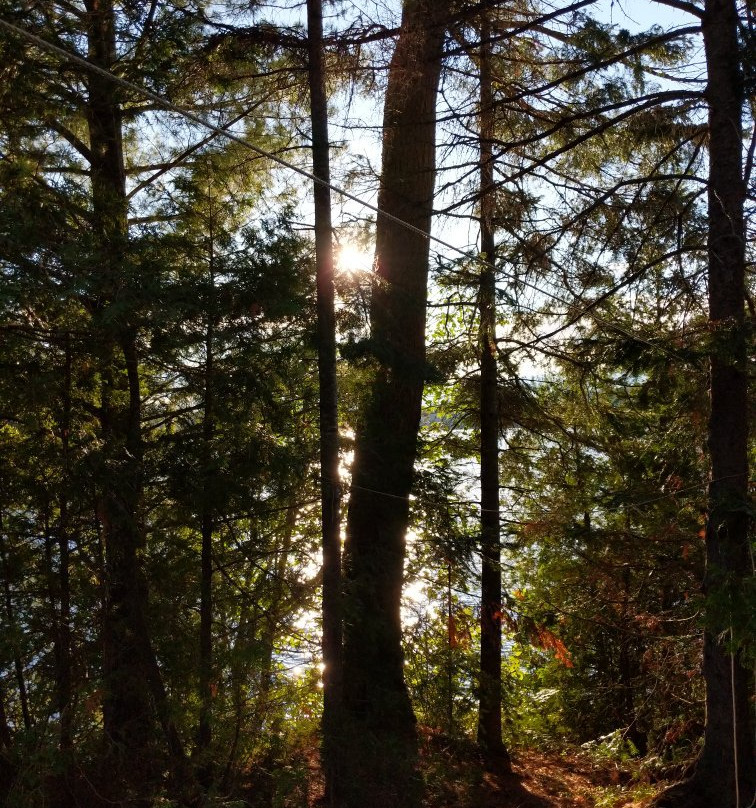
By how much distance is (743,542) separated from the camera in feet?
21.6

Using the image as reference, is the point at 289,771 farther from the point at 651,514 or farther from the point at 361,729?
the point at 651,514

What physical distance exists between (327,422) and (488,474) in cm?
408

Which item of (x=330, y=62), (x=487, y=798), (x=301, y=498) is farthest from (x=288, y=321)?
(x=487, y=798)

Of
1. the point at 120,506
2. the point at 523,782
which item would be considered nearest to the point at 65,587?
the point at 120,506

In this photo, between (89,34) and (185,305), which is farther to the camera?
(89,34)

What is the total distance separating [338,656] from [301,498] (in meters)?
1.58

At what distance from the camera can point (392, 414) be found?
836cm

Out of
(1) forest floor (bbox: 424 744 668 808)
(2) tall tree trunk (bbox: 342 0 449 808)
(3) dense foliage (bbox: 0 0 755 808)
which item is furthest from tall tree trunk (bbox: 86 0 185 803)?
(1) forest floor (bbox: 424 744 668 808)

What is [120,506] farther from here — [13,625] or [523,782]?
[523,782]

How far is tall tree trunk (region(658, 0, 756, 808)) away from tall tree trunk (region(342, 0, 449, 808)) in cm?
261

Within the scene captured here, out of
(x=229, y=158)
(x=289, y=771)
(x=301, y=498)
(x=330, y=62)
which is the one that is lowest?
(x=289, y=771)

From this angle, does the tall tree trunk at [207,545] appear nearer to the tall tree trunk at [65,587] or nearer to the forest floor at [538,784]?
the tall tree trunk at [65,587]

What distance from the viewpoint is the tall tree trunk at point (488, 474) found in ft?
28.2

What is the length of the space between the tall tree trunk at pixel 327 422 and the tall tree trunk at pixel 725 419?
10.0 feet
